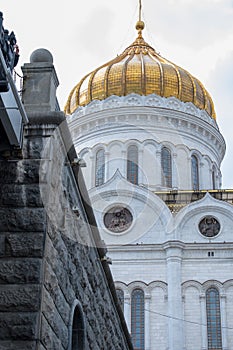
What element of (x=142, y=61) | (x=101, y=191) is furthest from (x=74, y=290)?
(x=142, y=61)

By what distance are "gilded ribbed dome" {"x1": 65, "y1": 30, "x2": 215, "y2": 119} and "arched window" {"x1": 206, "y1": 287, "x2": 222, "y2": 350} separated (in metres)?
12.1

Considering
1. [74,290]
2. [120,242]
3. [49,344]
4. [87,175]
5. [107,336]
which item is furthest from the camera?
[87,175]

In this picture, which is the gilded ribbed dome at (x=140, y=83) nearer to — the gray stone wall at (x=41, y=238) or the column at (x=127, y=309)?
the column at (x=127, y=309)

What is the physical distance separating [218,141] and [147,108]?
14.8ft

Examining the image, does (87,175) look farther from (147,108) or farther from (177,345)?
(177,345)

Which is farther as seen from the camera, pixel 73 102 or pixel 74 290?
pixel 73 102

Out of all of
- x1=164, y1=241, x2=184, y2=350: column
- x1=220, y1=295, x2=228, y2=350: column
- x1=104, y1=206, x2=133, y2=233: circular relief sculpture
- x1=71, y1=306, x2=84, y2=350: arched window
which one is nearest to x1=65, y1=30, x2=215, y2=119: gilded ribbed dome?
x1=104, y1=206, x2=133, y2=233: circular relief sculpture

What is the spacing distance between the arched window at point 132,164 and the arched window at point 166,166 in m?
1.32

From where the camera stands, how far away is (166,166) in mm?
34000

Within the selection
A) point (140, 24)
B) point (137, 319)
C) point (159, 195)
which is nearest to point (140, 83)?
point (159, 195)

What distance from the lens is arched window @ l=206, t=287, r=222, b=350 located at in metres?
26.7

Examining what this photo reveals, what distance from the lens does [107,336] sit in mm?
12328

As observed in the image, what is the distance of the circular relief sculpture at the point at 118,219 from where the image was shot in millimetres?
29859

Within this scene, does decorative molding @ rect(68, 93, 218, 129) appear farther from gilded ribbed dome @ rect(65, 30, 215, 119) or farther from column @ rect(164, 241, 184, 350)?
column @ rect(164, 241, 184, 350)
